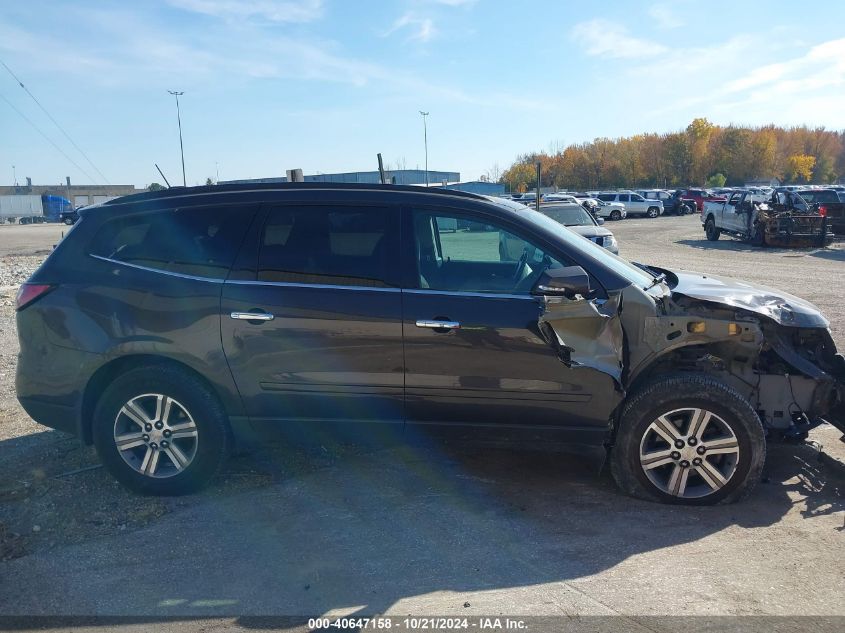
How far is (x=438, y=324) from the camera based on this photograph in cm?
420

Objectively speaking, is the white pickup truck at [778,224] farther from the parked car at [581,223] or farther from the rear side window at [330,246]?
the rear side window at [330,246]

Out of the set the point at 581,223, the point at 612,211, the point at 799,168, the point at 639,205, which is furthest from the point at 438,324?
the point at 799,168

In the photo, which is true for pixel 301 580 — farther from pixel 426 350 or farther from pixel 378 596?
pixel 426 350

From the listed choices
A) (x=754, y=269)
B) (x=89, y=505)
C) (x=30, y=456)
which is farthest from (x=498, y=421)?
(x=754, y=269)

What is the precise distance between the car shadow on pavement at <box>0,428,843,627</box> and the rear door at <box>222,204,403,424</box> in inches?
23.2

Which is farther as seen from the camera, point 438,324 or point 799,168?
point 799,168

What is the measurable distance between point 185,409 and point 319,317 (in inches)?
41.5

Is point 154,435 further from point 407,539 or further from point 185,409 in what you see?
point 407,539

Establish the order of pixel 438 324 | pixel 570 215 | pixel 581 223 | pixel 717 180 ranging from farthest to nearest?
pixel 717 180 → pixel 570 215 → pixel 581 223 → pixel 438 324

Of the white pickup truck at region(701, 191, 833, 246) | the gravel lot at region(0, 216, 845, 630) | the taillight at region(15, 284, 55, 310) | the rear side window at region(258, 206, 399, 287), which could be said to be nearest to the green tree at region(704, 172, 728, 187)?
the white pickup truck at region(701, 191, 833, 246)

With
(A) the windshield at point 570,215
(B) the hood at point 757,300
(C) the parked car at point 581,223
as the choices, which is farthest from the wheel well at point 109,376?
(A) the windshield at point 570,215

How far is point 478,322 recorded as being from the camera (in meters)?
4.18

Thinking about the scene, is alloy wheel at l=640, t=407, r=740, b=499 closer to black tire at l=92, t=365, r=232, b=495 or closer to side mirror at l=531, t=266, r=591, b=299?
side mirror at l=531, t=266, r=591, b=299

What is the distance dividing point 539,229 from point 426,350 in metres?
1.04
